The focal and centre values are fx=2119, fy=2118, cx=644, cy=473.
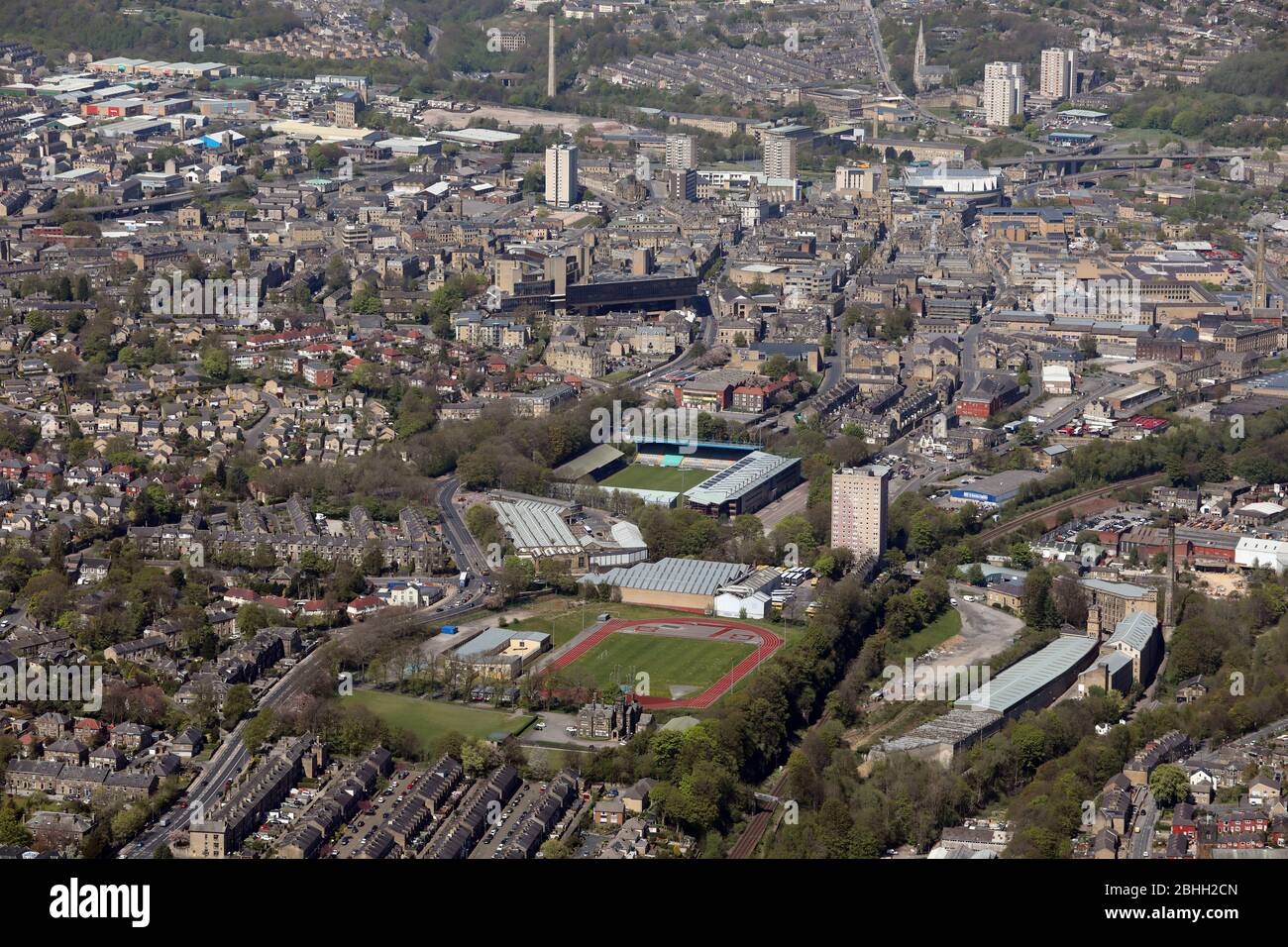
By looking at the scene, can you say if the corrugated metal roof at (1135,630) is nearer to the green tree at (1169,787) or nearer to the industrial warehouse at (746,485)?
the green tree at (1169,787)

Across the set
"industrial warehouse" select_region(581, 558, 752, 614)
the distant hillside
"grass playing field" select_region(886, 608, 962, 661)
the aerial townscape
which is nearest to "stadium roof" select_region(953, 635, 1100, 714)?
the aerial townscape

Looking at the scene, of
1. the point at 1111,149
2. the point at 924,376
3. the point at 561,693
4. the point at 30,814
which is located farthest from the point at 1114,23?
the point at 30,814

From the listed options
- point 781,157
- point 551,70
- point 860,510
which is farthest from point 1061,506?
point 551,70

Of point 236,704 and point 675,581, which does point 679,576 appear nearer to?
point 675,581

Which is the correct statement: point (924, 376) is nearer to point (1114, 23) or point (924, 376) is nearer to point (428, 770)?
point (428, 770)

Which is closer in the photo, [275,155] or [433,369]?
[433,369]

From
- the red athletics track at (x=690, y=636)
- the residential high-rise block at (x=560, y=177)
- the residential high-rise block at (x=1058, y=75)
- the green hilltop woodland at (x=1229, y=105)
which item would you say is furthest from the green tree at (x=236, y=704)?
the residential high-rise block at (x=1058, y=75)
